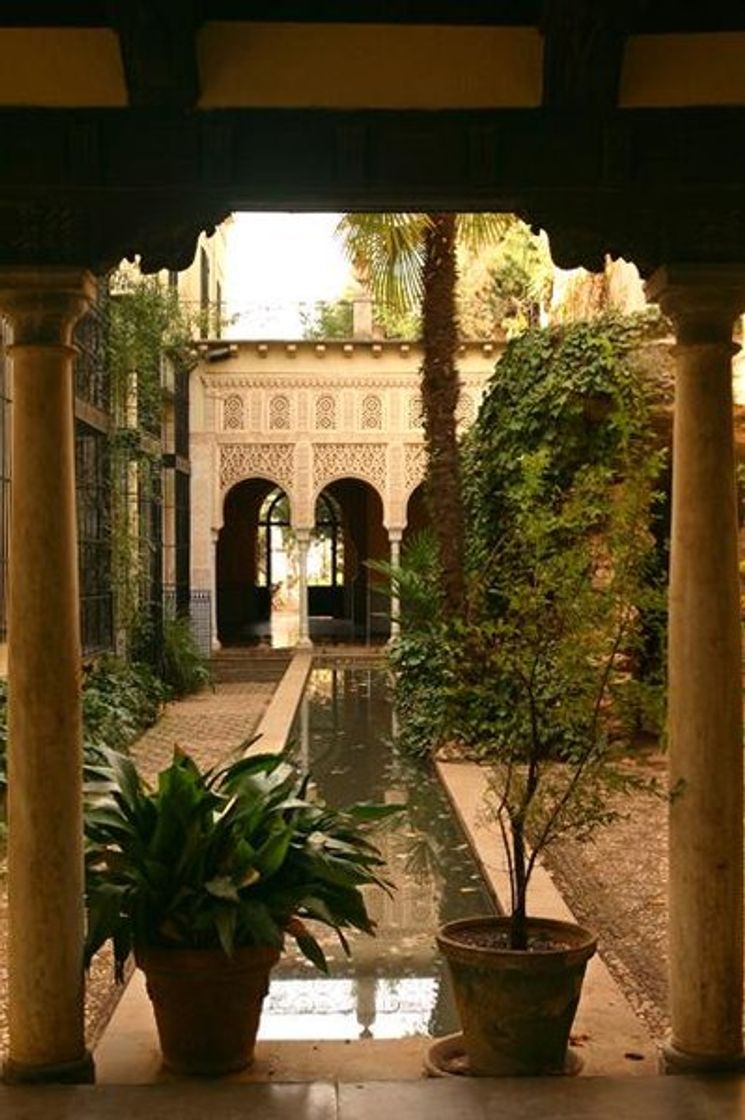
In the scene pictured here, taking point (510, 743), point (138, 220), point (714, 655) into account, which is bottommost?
point (510, 743)

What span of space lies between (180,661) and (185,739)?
167 inches

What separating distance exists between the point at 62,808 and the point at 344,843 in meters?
1.17

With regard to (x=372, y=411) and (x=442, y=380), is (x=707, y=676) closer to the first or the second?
(x=442, y=380)

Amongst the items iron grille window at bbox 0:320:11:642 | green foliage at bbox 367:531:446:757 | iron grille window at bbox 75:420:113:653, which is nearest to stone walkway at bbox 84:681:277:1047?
iron grille window at bbox 75:420:113:653

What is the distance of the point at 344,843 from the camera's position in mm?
5004

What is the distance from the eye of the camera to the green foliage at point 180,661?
60.0 feet

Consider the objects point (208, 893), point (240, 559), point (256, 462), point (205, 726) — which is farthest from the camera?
point (240, 559)

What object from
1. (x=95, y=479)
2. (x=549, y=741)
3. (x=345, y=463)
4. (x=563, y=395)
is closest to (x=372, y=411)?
(x=345, y=463)

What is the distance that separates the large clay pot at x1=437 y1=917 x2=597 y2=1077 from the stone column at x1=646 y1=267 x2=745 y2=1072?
364 mm

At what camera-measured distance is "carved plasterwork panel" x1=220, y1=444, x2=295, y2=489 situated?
1053 inches

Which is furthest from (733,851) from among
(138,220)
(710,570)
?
(138,220)

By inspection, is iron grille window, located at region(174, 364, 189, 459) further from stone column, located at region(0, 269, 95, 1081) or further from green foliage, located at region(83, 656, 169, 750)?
stone column, located at region(0, 269, 95, 1081)

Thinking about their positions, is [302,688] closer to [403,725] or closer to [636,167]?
[403,725]

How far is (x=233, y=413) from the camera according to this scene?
26.7 m
